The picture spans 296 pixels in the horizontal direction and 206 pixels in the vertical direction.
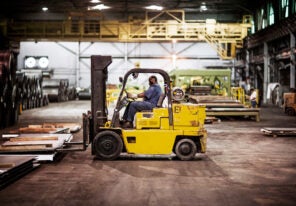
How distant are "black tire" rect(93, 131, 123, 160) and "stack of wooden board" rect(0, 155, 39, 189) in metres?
1.27

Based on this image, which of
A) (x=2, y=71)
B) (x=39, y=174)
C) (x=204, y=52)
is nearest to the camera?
(x=39, y=174)

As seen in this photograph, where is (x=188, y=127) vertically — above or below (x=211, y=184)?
above

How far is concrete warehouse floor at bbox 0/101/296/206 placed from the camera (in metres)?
5.50

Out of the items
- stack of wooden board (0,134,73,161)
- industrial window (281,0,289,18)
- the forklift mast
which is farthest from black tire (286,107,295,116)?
stack of wooden board (0,134,73,161)

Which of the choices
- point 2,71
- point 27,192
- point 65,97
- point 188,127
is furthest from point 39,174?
point 65,97

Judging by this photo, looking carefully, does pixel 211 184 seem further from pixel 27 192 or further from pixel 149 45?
pixel 149 45

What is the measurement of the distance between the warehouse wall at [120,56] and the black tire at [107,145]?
3159 centimetres

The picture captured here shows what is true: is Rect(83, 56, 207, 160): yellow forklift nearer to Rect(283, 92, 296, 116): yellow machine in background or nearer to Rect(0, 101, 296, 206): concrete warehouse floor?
Rect(0, 101, 296, 206): concrete warehouse floor

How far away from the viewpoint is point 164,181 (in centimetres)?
654

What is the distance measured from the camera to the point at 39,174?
23.0 ft

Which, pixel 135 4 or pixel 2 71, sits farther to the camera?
pixel 135 4

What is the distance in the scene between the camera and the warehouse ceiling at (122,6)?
36.3 m

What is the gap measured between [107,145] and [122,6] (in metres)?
31.5

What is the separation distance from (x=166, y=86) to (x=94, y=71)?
4.82 ft
